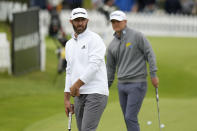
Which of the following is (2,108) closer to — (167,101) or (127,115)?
(167,101)

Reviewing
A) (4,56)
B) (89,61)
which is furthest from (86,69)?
(4,56)

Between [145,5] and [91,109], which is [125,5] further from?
[91,109]

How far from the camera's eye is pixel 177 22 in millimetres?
30156

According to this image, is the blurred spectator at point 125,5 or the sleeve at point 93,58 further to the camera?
the blurred spectator at point 125,5

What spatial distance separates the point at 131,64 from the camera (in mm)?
8906

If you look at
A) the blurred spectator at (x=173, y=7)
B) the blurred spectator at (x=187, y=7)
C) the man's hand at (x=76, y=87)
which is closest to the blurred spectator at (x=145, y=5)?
the blurred spectator at (x=173, y=7)

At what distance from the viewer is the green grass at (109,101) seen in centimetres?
1176

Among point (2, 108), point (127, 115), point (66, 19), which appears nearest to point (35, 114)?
point (2, 108)

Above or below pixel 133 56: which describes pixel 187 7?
above

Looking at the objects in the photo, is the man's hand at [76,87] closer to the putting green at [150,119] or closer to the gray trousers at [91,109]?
the gray trousers at [91,109]

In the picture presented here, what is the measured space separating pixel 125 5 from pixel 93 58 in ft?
81.7

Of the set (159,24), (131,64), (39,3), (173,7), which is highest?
(39,3)

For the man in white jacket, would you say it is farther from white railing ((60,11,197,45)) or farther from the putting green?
white railing ((60,11,197,45))

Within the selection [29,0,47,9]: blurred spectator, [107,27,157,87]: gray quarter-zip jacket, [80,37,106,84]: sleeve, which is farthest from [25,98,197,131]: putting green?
[29,0,47,9]: blurred spectator
